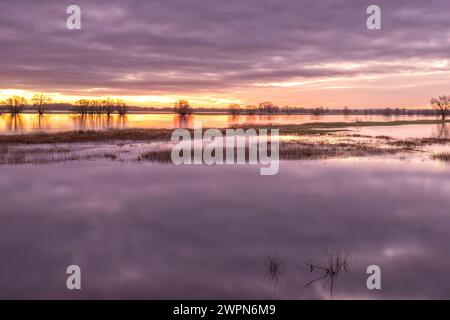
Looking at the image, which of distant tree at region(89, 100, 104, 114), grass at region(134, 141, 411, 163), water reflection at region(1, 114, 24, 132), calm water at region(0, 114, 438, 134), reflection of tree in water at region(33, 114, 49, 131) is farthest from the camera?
distant tree at region(89, 100, 104, 114)

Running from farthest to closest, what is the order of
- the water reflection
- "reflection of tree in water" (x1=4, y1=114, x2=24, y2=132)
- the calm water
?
the calm water < "reflection of tree in water" (x1=4, y1=114, x2=24, y2=132) < the water reflection

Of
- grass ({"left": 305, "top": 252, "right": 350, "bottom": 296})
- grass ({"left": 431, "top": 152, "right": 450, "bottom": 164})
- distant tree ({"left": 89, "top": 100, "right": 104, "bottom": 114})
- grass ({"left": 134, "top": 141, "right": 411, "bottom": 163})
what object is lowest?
grass ({"left": 305, "top": 252, "right": 350, "bottom": 296})

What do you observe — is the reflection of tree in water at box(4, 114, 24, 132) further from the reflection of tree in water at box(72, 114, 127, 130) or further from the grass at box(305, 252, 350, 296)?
the grass at box(305, 252, 350, 296)

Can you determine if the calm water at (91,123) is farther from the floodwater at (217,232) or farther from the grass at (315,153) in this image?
the floodwater at (217,232)

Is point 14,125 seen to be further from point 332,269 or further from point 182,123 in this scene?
point 332,269

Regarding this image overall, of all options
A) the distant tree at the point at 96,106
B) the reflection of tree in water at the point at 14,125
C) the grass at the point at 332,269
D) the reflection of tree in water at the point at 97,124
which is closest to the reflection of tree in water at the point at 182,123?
the reflection of tree in water at the point at 97,124

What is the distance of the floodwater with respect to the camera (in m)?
9.18

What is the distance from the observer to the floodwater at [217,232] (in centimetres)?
918

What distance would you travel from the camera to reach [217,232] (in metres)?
13.2

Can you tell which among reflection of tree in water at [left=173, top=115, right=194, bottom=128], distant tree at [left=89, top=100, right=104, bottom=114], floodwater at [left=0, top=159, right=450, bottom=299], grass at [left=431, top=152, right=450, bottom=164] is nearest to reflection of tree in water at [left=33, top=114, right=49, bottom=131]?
reflection of tree in water at [left=173, top=115, right=194, bottom=128]

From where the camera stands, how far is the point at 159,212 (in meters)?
15.7
